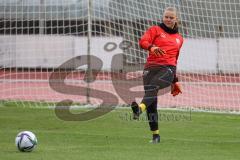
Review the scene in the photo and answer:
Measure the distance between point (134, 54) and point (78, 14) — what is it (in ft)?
8.12

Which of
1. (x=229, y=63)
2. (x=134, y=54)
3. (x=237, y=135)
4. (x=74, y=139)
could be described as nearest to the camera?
(x=74, y=139)

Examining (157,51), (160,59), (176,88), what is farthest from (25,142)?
(176,88)

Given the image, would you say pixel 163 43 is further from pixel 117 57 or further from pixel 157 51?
pixel 117 57

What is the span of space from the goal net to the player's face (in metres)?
5.96

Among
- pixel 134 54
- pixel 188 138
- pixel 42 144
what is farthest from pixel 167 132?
pixel 134 54

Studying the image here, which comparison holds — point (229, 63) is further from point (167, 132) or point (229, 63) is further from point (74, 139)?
point (74, 139)

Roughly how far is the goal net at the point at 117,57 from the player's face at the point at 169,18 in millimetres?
5963

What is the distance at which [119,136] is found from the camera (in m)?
11.7

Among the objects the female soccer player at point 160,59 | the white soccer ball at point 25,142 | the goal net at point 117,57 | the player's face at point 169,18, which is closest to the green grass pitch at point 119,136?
the white soccer ball at point 25,142

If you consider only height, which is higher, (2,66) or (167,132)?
(2,66)

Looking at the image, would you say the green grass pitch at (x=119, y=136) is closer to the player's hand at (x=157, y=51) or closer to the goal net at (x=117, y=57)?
the player's hand at (x=157, y=51)

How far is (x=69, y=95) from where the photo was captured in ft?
63.8

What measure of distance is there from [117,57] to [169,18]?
529 inches

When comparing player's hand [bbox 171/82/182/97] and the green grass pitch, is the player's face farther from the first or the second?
the green grass pitch
